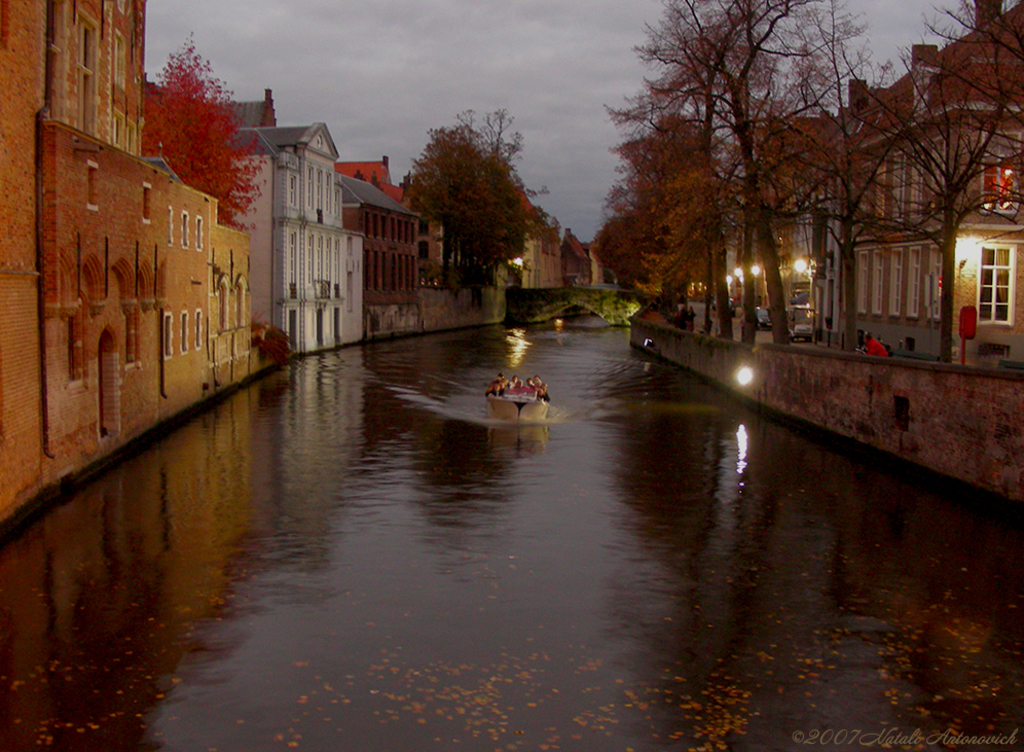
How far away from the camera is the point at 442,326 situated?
89.5 metres

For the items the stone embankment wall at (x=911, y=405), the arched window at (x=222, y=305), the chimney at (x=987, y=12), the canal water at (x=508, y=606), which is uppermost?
the chimney at (x=987, y=12)

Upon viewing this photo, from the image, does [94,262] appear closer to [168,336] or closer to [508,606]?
[168,336]

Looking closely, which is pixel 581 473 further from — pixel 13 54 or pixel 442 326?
pixel 442 326

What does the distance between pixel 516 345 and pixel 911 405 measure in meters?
50.5

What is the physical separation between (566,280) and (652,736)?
17182 cm

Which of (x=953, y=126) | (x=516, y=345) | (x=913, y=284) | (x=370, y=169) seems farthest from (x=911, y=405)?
(x=370, y=169)

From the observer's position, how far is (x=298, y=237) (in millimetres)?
59812

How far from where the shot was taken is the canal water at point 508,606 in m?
9.61

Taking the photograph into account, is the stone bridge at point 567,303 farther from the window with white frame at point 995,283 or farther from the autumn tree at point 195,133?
the window with white frame at point 995,283

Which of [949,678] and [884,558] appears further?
[884,558]

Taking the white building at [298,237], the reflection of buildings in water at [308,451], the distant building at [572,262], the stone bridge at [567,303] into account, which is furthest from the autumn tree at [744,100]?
the distant building at [572,262]

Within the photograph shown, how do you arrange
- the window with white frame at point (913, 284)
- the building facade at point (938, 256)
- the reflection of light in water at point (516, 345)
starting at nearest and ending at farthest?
the building facade at point (938, 256), the window with white frame at point (913, 284), the reflection of light in water at point (516, 345)

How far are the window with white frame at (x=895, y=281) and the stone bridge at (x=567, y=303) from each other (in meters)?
57.3

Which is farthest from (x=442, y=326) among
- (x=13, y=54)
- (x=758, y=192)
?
(x=13, y=54)
